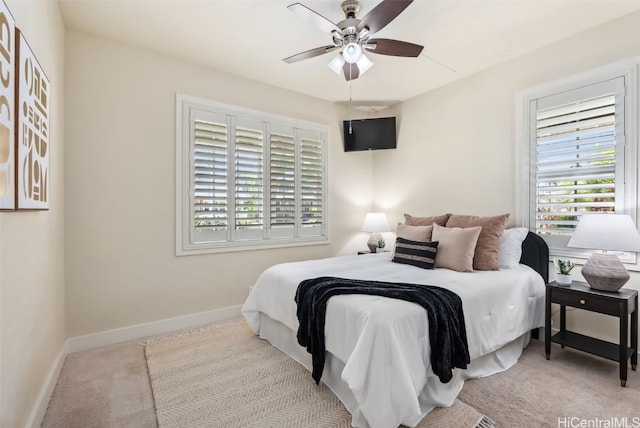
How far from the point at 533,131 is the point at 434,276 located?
1.89 metres

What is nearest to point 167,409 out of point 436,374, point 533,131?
point 436,374

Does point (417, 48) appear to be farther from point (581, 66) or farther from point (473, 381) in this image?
point (473, 381)

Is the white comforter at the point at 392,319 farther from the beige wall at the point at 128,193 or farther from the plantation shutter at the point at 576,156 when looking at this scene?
the beige wall at the point at 128,193

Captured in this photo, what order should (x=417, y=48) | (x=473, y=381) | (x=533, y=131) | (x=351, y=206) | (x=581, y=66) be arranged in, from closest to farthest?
(x=473, y=381) < (x=417, y=48) < (x=581, y=66) < (x=533, y=131) < (x=351, y=206)

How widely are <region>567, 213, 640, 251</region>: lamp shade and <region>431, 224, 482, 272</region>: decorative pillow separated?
709 millimetres

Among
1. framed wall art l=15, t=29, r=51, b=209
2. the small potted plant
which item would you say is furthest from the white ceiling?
the small potted plant

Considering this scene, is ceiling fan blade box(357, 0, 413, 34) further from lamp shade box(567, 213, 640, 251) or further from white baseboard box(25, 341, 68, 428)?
white baseboard box(25, 341, 68, 428)

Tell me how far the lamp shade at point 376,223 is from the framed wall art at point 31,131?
3.46 meters

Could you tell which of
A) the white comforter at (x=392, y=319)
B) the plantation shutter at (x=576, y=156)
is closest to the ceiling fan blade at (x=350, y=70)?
the white comforter at (x=392, y=319)

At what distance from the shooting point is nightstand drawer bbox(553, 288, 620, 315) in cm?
220

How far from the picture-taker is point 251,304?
2.94 metres

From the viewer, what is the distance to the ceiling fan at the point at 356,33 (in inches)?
79.3

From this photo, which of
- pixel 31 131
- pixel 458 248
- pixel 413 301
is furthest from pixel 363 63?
pixel 31 131

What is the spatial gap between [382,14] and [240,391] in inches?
105
